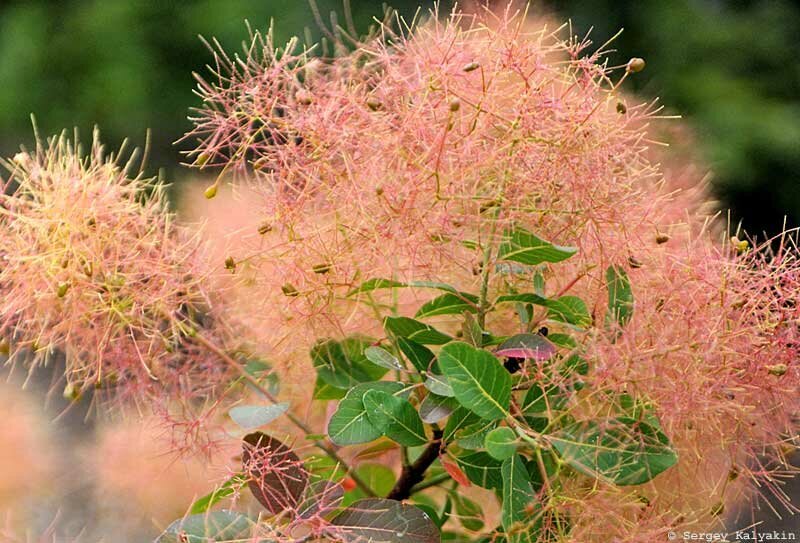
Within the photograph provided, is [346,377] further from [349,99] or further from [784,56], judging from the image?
[784,56]

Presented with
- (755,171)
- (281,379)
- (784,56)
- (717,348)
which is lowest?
(755,171)

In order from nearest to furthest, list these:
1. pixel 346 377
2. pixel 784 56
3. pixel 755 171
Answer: pixel 346 377 → pixel 755 171 → pixel 784 56

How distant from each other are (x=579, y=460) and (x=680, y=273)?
4.8 inches

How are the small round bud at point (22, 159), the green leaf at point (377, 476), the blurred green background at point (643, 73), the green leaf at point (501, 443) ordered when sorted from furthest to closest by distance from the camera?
the blurred green background at point (643, 73) → the green leaf at point (377, 476) → the small round bud at point (22, 159) → the green leaf at point (501, 443)

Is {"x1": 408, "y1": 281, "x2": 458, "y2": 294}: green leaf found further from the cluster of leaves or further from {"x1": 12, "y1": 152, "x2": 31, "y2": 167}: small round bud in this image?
{"x1": 12, "y1": 152, "x2": 31, "y2": 167}: small round bud

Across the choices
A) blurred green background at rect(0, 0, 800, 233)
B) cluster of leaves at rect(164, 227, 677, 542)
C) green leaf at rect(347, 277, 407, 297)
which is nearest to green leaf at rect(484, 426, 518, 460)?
cluster of leaves at rect(164, 227, 677, 542)

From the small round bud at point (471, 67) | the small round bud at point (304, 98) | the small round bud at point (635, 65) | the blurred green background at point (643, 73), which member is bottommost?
the blurred green background at point (643, 73)

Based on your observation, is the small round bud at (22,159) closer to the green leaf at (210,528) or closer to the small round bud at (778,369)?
the green leaf at (210,528)

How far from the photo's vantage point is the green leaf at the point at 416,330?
539mm

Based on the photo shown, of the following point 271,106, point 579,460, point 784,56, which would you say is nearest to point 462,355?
point 579,460

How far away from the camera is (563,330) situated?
1.81 feet

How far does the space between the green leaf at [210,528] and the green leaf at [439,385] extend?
113 millimetres

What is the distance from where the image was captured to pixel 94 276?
533 millimetres

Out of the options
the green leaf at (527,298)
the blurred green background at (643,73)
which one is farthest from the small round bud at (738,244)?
the blurred green background at (643,73)
